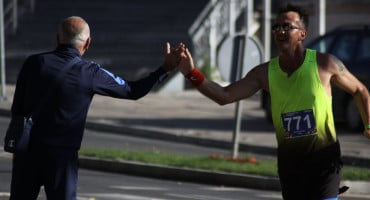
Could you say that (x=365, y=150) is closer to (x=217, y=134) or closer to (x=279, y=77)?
(x=217, y=134)

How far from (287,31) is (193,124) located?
14.8 metres

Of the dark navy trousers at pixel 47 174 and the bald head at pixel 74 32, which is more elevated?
the bald head at pixel 74 32

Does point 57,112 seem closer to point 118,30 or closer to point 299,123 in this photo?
point 299,123

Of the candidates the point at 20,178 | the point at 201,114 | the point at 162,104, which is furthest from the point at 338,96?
the point at 20,178

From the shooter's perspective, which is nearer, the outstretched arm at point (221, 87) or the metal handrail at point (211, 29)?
the outstretched arm at point (221, 87)

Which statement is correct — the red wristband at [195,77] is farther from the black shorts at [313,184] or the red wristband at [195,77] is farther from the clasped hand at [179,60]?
the black shorts at [313,184]

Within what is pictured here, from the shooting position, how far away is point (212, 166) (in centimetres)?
1455

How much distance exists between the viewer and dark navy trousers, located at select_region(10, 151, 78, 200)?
695 cm

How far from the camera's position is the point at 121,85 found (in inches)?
285

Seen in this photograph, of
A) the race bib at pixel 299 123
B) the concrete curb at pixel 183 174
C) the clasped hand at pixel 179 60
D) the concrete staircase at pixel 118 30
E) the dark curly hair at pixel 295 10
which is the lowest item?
the concrete curb at pixel 183 174

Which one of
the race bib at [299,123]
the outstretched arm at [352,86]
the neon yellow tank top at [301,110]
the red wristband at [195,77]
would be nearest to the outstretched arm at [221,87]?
the red wristband at [195,77]

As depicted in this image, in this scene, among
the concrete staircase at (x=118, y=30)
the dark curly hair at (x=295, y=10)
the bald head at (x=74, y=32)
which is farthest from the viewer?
the concrete staircase at (x=118, y=30)

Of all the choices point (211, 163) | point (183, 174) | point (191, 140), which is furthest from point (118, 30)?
point (183, 174)

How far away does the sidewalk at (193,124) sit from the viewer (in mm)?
17656
